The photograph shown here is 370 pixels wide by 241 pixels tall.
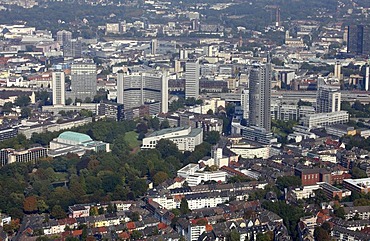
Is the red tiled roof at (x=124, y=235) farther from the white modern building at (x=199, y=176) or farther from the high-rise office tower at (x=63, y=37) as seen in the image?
the high-rise office tower at (x=63, y=37)

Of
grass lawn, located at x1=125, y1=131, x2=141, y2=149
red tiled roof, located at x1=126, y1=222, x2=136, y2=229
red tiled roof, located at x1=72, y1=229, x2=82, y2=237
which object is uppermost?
grass lawn, located at x1=125, y1=131, x2=141, y2=149

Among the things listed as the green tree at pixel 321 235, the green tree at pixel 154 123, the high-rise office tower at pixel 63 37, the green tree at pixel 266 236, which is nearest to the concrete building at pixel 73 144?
the green tree at pixel 154 123

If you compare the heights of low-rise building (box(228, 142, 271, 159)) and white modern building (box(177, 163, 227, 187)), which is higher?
low-rise building (box(228, 142, 271, 159))

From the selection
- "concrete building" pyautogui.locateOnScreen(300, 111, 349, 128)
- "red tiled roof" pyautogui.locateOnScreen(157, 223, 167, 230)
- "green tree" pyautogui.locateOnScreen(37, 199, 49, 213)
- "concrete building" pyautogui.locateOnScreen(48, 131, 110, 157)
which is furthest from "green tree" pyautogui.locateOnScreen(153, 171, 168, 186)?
"concrete building" pyautogui.locateOnScreen(300, 111, 349, 128)

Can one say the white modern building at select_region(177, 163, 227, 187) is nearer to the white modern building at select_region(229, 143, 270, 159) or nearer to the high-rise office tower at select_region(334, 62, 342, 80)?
the white modern building at select_region(229, 143, 270, 159)

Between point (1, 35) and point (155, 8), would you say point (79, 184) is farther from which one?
point (155, 8)

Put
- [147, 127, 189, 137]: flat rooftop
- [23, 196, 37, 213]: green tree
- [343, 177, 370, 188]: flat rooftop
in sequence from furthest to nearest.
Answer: [147, 127, 189, 137]: flat rooftop → [343, 177, 370, 188]: flat rooftop → [23, 196, 37, 213]: green tree

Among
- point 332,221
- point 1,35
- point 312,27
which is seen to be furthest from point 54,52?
point 332,221
